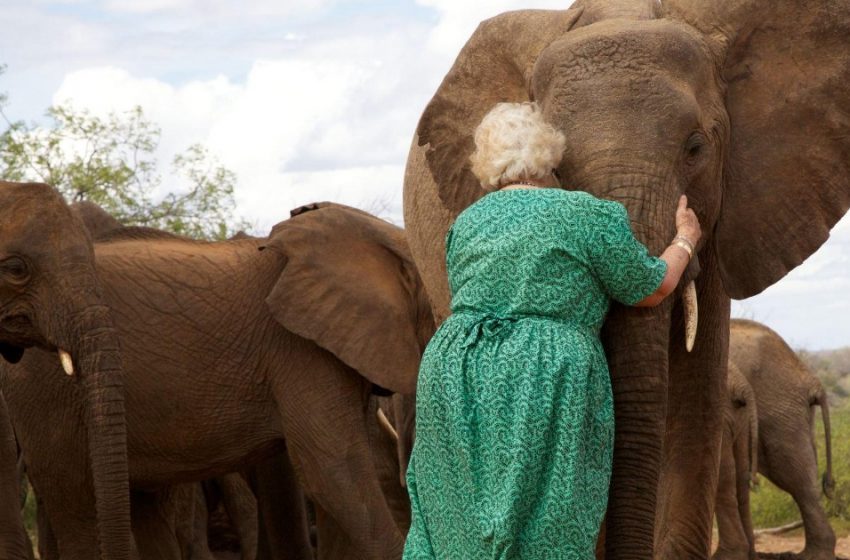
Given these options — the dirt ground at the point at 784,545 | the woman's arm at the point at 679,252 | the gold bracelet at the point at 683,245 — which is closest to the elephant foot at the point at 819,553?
the dirt ground at the point at 784,545

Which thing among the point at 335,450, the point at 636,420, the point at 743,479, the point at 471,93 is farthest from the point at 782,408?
the point at 636,420

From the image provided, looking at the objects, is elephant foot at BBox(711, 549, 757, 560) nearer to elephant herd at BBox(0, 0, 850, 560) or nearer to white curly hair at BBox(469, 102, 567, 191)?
elephant herd at BBox(0, 0, 850, 560)

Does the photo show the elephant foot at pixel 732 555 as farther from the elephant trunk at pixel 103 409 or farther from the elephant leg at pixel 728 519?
the elephant trunk at pixel 103 409

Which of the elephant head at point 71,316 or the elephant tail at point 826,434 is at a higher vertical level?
the elephant head at point 71,316

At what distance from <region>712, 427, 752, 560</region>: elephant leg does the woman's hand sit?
4.80 metres

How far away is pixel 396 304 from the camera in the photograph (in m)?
8.09

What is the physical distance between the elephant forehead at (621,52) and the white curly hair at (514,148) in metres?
Answer: 0.40

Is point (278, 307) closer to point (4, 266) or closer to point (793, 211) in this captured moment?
point (4, 266)

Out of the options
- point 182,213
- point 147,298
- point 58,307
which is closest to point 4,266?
point 58,307

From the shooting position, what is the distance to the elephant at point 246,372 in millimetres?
7586

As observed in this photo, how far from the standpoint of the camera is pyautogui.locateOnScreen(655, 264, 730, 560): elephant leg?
5930mm

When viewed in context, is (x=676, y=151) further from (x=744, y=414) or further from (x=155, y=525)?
(x=744, y=414)

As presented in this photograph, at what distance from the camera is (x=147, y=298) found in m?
7.87

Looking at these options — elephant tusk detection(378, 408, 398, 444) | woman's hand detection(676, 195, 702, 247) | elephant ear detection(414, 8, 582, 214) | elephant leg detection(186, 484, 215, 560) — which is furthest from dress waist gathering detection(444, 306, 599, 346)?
elephant tusk detection(378, 408, 398, 444)
